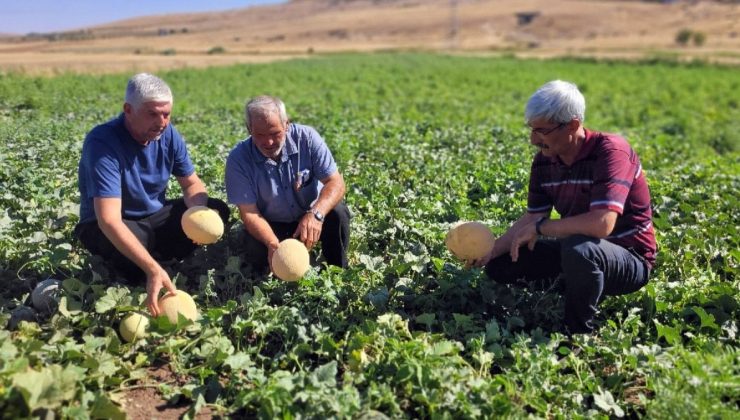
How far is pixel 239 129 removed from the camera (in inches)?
414

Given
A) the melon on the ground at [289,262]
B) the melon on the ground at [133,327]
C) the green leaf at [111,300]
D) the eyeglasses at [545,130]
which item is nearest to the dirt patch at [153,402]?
the melon on the ground at [133,327]

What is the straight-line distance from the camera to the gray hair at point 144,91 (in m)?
3.70

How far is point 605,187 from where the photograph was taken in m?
3.45

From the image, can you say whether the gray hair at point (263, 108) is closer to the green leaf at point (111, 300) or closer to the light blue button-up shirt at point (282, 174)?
the light blue button-up shirt at point (282, 174)

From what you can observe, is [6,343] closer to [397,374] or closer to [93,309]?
[93,309]

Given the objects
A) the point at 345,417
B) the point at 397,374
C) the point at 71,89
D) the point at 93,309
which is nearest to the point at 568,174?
the point at 397,374

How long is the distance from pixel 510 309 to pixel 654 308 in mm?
881

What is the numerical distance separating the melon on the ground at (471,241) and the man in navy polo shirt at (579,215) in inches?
3.4

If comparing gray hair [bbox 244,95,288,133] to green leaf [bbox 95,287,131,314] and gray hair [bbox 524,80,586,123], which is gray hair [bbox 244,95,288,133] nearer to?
green leaf [bbox 95,287,131,314]

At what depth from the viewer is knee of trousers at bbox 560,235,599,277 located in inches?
135

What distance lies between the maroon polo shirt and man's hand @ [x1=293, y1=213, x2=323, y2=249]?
1460 millimetres

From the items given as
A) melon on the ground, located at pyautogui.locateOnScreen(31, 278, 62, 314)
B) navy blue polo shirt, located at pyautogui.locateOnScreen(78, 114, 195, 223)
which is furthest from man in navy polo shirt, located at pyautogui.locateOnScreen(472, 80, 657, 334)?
melon on the ground, located at pyautogui.locateOnScreen(31, 278, 62, 314)

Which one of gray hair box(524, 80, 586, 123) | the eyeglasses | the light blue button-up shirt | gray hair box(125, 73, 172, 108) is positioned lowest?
the light blue button-up shirt

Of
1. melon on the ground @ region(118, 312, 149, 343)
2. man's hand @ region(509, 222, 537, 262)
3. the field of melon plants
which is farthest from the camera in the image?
man's hand @ region(509, 222, 537, 262)
